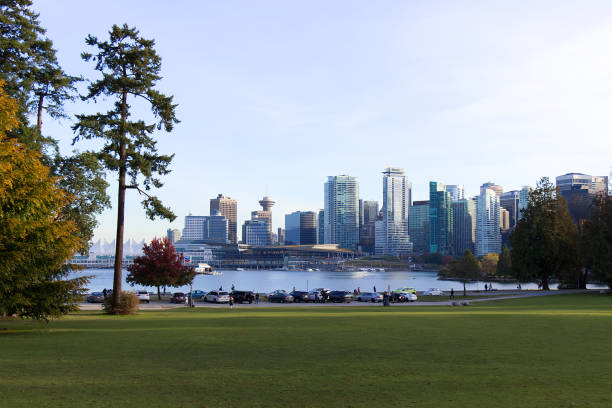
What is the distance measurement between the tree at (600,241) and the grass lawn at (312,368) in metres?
44.4

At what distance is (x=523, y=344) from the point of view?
59.4ft

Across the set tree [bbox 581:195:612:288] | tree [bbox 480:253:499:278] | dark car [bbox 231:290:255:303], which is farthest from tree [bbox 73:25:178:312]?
tree [bbox 480:253:499:278]

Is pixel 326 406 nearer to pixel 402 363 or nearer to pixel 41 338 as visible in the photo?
pixel 402 363

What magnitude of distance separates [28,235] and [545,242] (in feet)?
227

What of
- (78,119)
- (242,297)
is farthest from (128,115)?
(242,297)

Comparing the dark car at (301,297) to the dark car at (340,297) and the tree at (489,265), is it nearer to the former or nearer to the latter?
the dark car at (340,297)

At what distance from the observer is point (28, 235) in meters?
22.9

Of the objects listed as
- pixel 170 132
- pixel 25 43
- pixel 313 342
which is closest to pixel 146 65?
pixel 170 132

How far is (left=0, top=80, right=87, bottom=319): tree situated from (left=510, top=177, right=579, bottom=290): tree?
6635 centimetres

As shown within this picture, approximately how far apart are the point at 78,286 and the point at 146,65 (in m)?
17.6

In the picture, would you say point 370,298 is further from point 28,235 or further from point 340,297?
point 28,235

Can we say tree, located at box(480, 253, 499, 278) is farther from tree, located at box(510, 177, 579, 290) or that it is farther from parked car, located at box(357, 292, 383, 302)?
parked car, located at box(357, 292, 383, 302)

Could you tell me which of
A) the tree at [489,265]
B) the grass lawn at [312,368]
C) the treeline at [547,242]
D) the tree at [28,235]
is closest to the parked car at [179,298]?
the tree at [28,235]

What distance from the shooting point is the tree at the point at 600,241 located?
2422 inches
